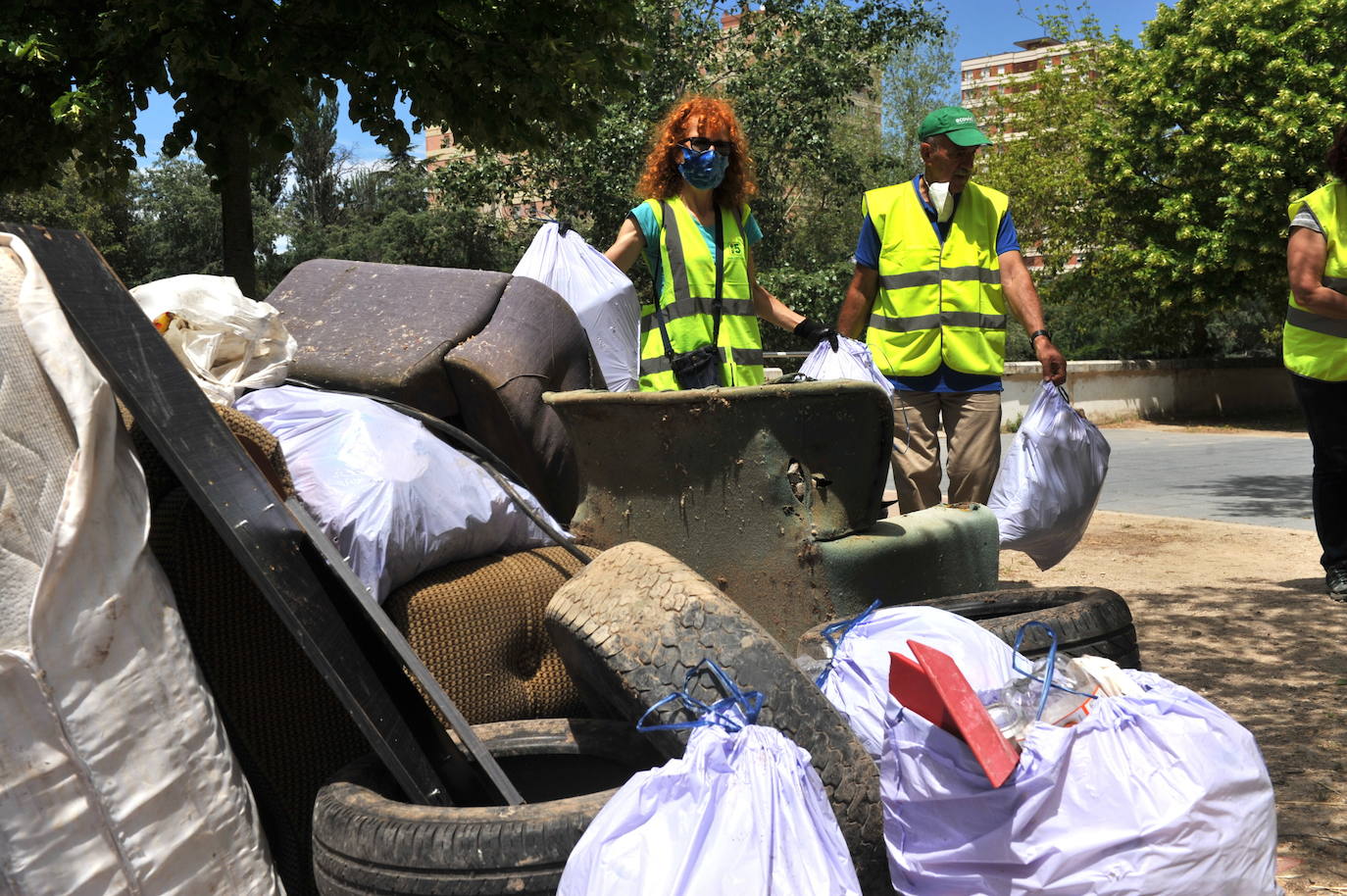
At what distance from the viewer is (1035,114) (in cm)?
2844

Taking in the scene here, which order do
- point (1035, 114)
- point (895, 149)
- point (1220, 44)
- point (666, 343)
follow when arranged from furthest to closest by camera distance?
point (895, 149) < point (1035, 114) < point (1220, 44) < point (666, 343)

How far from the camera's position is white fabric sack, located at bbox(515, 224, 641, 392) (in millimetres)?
4629

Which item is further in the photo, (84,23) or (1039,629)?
(84,23)

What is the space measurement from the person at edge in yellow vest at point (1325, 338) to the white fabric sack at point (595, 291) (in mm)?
2766

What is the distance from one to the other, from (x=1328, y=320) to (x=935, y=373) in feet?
6.29

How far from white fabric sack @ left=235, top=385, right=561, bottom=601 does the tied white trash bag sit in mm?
1041

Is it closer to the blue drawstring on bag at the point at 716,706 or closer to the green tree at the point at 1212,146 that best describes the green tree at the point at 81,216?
the green tree at the point at 1212,146

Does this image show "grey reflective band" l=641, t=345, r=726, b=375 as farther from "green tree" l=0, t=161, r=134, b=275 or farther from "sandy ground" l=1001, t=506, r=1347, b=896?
"green tree" l=0, t=161, r=134, b=275

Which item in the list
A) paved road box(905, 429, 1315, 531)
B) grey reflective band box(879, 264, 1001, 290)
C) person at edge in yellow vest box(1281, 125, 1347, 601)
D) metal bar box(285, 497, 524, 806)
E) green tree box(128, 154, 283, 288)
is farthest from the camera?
green tree box(128, 154, 283, 288)

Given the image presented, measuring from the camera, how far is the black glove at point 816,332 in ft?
13.8

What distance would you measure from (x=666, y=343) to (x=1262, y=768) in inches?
99.2

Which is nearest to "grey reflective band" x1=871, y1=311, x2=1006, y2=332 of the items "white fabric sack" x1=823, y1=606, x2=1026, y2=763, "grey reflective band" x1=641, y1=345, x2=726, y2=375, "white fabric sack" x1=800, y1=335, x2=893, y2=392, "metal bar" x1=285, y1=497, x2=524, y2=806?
"white fabric sack" x1=800, y1=335, x2=893, y2=392

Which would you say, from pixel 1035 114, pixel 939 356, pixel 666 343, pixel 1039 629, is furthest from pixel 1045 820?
pixel 1035 114

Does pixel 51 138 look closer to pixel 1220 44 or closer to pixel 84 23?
pixel 84 23
